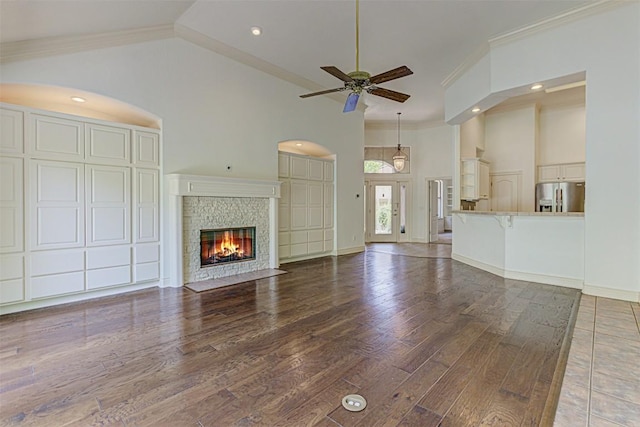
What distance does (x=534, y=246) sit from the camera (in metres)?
4.82

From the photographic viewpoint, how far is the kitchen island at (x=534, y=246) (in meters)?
4.47

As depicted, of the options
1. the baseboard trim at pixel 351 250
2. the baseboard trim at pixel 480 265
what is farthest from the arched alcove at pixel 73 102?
the baseboard trim at pixel 480 265

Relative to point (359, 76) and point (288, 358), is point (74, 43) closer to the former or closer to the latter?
point (359, 76)

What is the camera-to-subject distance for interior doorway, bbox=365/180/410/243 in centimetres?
1045

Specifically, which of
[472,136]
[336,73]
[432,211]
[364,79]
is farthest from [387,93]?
[432,211]

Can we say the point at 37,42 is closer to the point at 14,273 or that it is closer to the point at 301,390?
the point at 14,273

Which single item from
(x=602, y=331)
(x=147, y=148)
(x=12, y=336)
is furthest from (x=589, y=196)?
(x=12, y=336)

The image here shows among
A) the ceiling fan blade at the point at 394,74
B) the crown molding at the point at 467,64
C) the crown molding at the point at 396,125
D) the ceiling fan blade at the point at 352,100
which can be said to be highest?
the crown molding at the point at 396,125

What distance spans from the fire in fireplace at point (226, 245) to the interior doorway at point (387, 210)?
18.4ft

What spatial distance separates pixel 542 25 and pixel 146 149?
610cm

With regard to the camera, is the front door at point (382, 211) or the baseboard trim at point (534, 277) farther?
the front door at point (382, 211)

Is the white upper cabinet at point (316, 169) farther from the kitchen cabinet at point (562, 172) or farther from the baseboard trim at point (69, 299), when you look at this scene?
the kitchen cabinet at point (562, 172)

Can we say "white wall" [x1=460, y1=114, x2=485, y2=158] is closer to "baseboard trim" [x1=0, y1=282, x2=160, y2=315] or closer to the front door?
the front door

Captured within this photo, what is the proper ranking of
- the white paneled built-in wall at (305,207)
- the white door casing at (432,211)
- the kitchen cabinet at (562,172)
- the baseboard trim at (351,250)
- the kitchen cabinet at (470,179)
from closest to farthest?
the white paneled built-in wall at (305,207) < the kitchen cabinet at (470,179) < the kitchen cabinet at (562,172) < the baseboard trim at (351,250) < the white door casing at (432,211)
